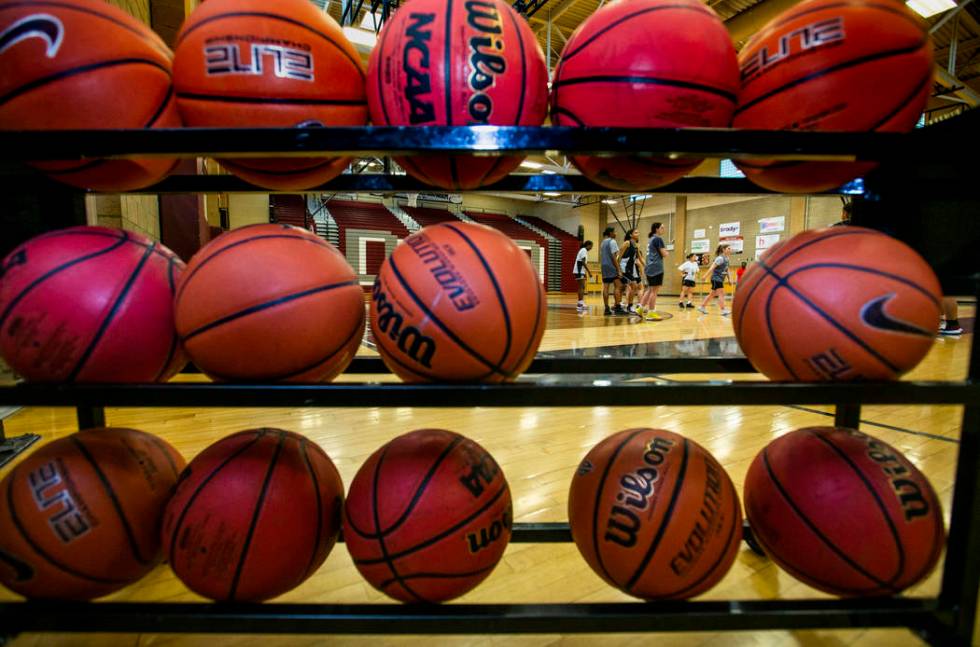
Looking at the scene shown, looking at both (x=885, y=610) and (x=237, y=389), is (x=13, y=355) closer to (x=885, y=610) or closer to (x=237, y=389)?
(x=237, y=389)

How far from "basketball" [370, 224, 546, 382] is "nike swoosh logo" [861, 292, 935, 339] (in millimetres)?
569

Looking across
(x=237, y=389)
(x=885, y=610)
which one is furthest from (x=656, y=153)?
(x=885, y=610)

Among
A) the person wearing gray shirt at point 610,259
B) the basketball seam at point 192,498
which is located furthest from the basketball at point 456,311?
the person wearing gray shirt at point 610,259

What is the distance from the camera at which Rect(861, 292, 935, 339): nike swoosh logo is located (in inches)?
31.1

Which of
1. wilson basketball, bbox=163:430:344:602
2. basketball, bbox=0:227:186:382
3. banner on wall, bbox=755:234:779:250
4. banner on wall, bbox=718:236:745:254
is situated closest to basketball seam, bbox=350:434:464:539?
wilson basketball, bbox=163:430:344:602

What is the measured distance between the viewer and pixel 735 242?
46.3 ft

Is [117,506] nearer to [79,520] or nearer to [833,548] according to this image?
[79,520]

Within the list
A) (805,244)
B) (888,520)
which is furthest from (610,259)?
(888,520)

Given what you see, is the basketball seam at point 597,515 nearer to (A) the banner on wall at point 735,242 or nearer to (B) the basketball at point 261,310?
(B) the basketball at point 261,310

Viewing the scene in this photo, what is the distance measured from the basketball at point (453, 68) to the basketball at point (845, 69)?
491mm

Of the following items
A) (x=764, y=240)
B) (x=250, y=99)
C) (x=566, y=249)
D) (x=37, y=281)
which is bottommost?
(x=37, y=281)

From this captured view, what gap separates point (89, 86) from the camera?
0.84m

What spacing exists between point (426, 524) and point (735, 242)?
1562 cm

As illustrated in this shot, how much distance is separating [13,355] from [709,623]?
1.36 meters
